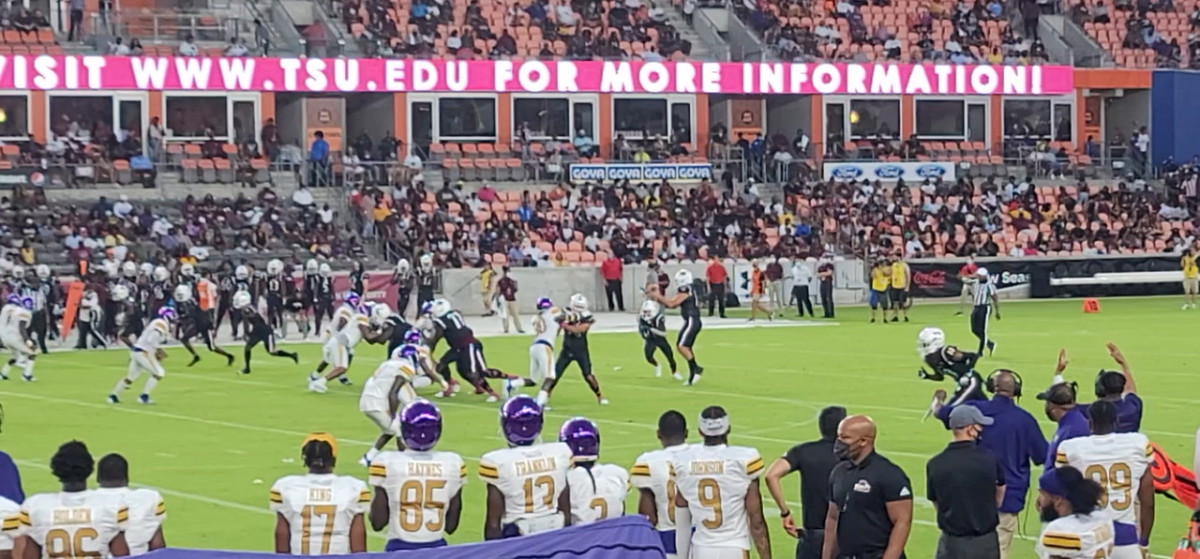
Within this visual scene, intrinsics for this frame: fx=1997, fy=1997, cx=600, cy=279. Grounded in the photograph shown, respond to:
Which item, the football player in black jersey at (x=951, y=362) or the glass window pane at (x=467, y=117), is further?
the glass window pane at (x=467, y=117)

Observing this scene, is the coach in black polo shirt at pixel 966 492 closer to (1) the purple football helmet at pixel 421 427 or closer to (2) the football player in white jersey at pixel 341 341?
(1) the purple football helmet at pixel 421 427

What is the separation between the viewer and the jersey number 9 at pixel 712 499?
33.2ft

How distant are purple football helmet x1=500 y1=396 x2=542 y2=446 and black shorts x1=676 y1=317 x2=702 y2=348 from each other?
15.2 metres

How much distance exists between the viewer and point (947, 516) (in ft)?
32.0

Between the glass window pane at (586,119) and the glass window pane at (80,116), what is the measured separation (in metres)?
11.9

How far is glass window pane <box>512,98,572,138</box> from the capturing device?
50.5 meters

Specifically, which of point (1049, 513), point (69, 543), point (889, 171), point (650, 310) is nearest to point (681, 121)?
point (889, 171)

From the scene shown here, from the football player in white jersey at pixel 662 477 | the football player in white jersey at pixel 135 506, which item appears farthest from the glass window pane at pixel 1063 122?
the football player in white jersey at pixel 135 506

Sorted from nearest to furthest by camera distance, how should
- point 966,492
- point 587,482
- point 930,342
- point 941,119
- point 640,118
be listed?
1. point 966,492
2. point 587,482
3. point 930,342
4. point 640,118
5. point 941,119

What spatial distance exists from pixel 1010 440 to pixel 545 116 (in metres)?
39.8

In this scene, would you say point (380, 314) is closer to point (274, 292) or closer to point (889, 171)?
point (274, 292)

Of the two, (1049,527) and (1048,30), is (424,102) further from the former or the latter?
(1049,527)

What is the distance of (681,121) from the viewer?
5228 centimetres

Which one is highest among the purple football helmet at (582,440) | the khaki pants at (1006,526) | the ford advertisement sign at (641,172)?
the ford advertisement sign at (641,172)
